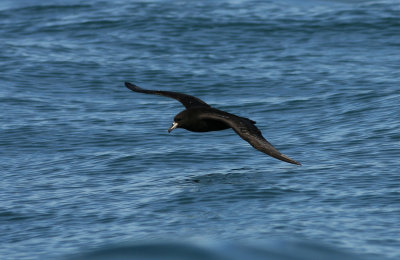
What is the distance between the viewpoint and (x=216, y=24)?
Result: 2369 cm

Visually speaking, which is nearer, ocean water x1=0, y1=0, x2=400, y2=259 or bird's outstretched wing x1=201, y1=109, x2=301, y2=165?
ocean water x1=0, y1=0, x2=400, y2=259

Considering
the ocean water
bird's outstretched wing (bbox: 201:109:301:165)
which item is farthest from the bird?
the ocean water

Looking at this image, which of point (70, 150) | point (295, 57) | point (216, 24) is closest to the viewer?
point (70, 150)

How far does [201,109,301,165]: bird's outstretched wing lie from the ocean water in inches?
30.9

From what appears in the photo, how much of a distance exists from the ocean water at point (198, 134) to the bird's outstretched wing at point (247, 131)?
0.79 metres

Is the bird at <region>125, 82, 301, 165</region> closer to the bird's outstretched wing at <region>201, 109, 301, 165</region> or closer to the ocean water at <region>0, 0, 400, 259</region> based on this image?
the bird's outstretched wing at <region>201, 109, 301, 165</region>

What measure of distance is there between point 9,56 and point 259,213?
43.9 ft

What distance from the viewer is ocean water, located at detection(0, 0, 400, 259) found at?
31.3ft

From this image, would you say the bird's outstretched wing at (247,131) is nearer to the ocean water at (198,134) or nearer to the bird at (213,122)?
the bird at (213,122)

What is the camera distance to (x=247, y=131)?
10.5m

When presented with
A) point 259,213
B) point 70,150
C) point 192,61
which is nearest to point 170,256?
point 259,213

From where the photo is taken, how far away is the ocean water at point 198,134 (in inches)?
376

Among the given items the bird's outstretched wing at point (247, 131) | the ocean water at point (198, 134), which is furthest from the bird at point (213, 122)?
the ocean water at point (198, 134)

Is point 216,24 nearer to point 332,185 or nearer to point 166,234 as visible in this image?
point 332,185
